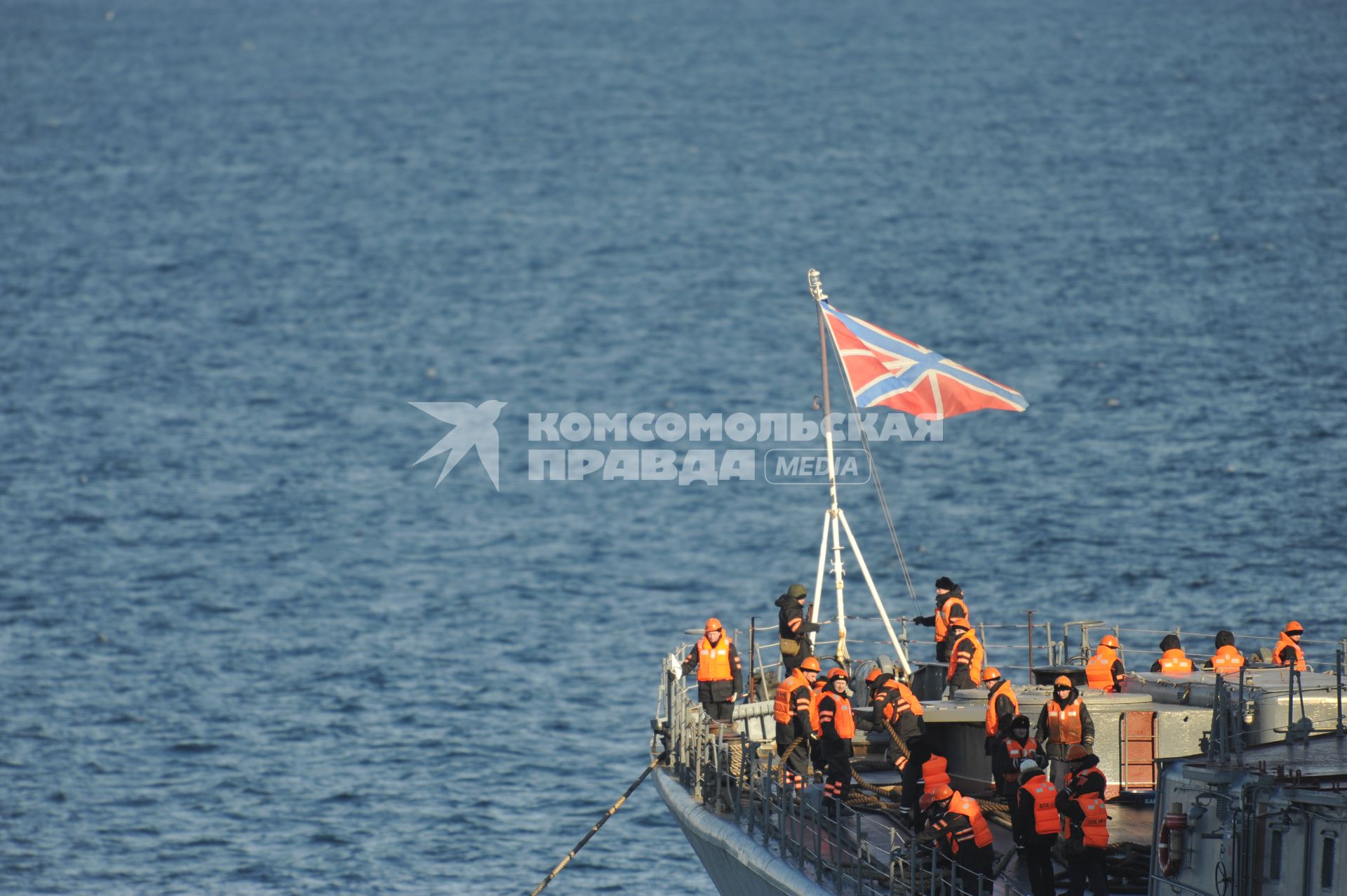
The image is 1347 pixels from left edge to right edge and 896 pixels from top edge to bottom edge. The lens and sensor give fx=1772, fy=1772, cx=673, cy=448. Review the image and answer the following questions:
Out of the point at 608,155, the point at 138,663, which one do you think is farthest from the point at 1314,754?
the point at 608,155

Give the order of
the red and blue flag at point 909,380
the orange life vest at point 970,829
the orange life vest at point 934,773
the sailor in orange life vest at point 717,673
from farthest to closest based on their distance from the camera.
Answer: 1. the red and blue flag at point 909,380
2. the sailor in orange life vest at point 717,673
3. the orange life vest at point 934,773
4. the orange life vest at point 970,829

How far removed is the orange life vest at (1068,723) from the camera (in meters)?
22.4

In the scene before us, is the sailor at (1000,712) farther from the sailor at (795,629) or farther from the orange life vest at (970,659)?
the sailor at (795,629)

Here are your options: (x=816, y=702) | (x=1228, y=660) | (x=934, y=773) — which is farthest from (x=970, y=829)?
(x=1228, y=660)

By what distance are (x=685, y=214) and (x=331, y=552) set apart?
2780 inches

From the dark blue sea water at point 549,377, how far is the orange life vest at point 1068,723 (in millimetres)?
20359

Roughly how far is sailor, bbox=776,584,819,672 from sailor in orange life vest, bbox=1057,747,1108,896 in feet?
Answer: 25.3

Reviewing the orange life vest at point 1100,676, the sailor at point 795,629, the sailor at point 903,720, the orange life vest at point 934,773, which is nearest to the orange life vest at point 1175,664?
the orange life vest at point 1100,676

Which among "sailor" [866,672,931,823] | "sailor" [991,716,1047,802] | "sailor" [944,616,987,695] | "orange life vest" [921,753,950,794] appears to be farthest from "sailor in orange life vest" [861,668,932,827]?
"sailor" [944,616,987,695]

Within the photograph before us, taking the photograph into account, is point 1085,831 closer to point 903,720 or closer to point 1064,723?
point 1064,723

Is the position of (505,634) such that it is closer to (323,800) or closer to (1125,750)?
(323,800)

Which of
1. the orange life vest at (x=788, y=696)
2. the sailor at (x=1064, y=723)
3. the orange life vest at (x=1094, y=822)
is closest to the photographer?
the orange life vest at (x=1094, y=822)

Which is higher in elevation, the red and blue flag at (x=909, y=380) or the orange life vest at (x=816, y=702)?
the red and blue flag at (x=909, y=380)

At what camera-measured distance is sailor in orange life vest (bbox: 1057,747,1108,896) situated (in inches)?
793
